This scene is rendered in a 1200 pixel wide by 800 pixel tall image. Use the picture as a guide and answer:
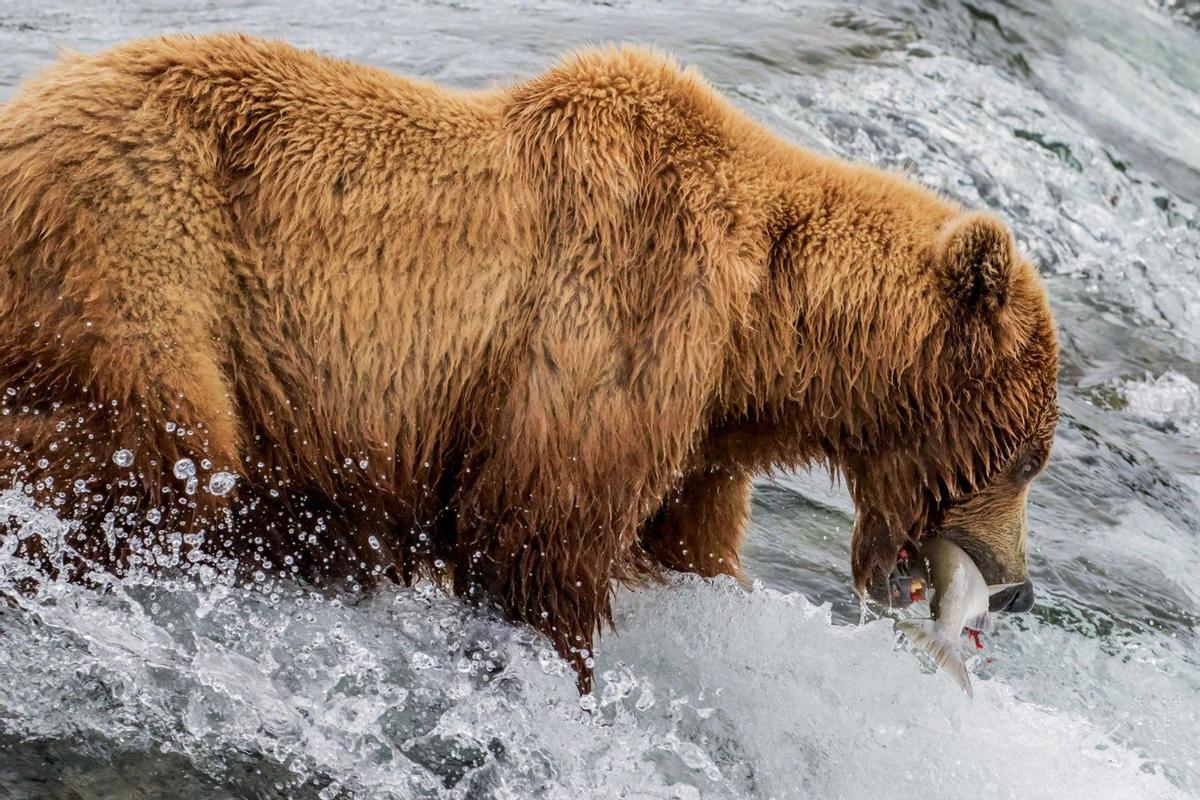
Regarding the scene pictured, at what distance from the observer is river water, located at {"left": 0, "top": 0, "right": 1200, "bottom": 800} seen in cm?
387

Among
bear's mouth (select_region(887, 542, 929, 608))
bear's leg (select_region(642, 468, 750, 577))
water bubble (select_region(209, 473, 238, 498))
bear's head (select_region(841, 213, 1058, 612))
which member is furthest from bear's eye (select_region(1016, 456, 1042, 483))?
water bubble (select_region(209, 473, 238, 498))

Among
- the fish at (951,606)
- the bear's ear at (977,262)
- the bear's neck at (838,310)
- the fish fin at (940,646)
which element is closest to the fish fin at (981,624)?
the fish at (951,606)

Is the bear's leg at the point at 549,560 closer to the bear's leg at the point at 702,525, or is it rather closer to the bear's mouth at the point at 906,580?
the bear's leg at the point at 702,525

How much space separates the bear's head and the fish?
0.05m

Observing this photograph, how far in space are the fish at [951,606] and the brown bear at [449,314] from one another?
0.36m

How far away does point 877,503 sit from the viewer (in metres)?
4.44

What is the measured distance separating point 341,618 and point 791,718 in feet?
4.90

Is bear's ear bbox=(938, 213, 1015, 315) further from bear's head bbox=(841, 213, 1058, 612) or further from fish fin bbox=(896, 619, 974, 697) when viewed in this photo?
fish fin bbox=(896, 619, 974, 697)

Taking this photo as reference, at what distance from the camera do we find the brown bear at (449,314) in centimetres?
362

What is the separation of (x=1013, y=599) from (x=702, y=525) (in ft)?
3.32

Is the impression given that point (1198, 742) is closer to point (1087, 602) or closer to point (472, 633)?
point (1087, 602)

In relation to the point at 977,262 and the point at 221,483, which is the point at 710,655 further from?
the point at 221,483

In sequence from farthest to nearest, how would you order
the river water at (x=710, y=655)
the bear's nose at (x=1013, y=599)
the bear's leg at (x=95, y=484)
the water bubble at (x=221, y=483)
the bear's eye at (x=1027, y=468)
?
1. the bear's nose at (x=1013, y=599)
2. the bear's eye at (x=1027, y=468)
3. the river water at (x=710, y=655)
4. the water bubble at (x=221, y=483)
5. the bear's leg at (x=95, y=484)

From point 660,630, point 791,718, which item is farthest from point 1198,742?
→ point 660,630
